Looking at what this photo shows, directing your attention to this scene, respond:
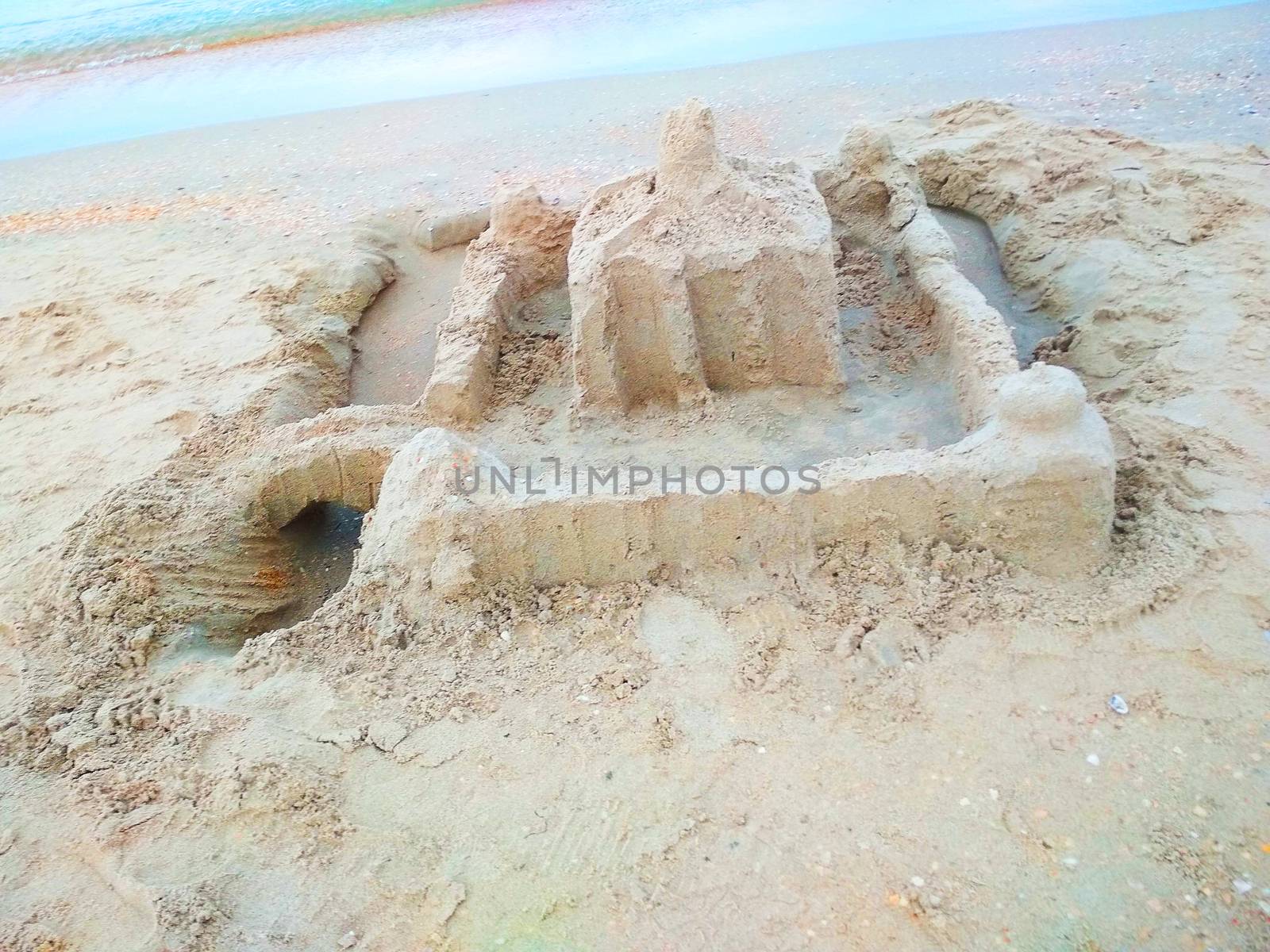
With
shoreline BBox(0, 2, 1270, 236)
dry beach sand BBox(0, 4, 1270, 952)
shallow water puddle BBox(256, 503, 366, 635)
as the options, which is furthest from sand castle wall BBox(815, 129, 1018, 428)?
shallow water puddle BBox(256, 503, 366, 635)

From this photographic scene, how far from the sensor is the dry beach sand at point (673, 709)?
2.21 meters

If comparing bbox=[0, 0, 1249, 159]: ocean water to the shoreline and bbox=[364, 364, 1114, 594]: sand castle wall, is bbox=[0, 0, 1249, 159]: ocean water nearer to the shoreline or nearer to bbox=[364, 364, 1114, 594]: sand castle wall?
the shoreline

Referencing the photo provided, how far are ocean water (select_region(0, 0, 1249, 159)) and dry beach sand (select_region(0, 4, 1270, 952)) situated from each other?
5398 millimetres

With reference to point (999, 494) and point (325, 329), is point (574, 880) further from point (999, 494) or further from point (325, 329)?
point (325, 329)

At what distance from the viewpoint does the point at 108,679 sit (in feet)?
9.67

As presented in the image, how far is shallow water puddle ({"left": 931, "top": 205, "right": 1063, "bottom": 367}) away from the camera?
4402mm

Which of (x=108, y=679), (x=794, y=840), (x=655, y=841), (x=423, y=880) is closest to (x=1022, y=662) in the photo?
(x=794, y=840)

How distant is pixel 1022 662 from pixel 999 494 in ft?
1.71

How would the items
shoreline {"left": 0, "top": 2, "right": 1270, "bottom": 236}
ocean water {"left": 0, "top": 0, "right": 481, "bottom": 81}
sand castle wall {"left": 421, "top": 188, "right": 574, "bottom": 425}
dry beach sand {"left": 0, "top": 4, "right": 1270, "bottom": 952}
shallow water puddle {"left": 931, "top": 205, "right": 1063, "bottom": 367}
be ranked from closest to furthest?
dry beach sand {"left": 0, "top": 4, "right": 1270, "bottom": 952}, sand castle wall {"left": 421, "top": 188, "right": 574, "bottom": 425}, shallow water puddle {"left": 931, "top": 205, "right": 1063, "bottom": 367}, shoreline {"left": 0, "top": 2, "right": 1270, "bottom": 236}, ocean water {"left": 0, "top": 0, "right": 481, "bottom": 81}

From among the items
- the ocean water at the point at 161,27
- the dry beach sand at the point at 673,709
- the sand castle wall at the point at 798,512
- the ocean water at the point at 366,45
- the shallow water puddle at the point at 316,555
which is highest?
the ocean water at the point at 161,27

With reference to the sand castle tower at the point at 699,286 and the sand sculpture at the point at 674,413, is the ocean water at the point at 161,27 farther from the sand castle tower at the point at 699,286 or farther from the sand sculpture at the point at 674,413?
the sand castle tower at the point at 699,286

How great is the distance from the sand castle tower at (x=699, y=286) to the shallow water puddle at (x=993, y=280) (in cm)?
128

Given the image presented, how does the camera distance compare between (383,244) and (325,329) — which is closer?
(325,329)

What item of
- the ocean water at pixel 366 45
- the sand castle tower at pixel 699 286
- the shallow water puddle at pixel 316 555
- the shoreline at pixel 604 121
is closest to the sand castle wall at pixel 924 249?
the sand castle tower at pixel 699 286
